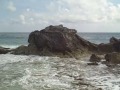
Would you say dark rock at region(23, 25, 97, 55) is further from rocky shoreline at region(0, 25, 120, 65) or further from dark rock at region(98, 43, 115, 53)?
dark rock at region(98, 43, 115, 53)

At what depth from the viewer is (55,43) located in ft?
103

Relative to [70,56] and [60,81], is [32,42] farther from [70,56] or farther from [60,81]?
[60,81]

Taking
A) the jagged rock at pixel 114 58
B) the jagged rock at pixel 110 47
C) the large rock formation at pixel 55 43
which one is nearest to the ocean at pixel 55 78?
the jagged rock at pixel 114 58

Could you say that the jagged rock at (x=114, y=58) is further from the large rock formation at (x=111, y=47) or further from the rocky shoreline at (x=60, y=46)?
the large rock formation at (x=111, y=47)

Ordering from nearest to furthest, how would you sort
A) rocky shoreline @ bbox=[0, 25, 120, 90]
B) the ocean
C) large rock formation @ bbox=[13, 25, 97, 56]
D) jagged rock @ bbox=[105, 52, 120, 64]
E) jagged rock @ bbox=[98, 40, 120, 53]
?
the ocean → jagged rock @ bbox=[105, 52, 120, 64] → rocky shoreline @ bbox=[0, 25, 120, 90] → large rock formation @ bbox=[13, 25, 97, 56] → jagged rock @ bbox=[98, 40, 120, 53]

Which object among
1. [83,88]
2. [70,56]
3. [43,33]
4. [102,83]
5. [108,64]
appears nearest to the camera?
[83,88]

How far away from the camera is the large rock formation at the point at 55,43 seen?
102 feet

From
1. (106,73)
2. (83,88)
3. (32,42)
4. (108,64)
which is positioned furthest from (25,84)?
(32,42)

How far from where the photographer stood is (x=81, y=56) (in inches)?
1190

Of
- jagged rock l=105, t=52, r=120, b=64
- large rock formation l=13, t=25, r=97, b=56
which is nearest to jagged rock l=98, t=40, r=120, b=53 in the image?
large rock formation l=13, t=25, r=97, b=56

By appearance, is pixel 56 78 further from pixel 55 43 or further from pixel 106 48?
pixel 106 48

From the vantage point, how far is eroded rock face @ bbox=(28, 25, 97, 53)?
3120 centimetres

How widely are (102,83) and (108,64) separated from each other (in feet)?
26.5

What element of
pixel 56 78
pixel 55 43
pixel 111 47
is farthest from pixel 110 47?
pixel 56 78
